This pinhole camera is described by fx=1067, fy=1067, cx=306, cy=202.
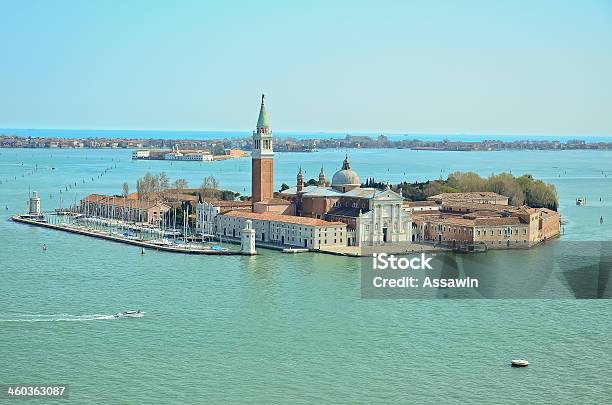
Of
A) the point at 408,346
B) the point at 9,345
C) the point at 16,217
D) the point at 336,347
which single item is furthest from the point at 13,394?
the point at 16,217

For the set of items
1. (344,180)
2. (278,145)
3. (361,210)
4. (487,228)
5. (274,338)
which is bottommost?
(278,145)

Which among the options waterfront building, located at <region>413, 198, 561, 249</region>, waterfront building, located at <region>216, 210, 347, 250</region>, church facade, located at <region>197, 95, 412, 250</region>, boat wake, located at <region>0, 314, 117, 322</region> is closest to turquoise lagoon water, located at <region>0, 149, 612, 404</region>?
boat wake, located at <region>0, 314, 117, 322</region>

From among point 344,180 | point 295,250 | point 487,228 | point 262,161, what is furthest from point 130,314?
point 262,161

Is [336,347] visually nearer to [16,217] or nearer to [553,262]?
[553,262]

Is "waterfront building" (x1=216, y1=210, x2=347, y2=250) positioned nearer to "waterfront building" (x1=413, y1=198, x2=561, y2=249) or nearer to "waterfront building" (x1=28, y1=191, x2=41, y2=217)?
"waterfront building" (x1=413, y1=198, x2=561, y2=249)

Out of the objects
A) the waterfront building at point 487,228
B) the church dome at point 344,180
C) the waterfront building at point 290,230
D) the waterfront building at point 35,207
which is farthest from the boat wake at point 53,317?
the waterfront building at point 35,207

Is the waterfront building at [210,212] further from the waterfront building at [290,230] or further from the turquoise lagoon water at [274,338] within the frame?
the turquoise lagoon water at [274,338]

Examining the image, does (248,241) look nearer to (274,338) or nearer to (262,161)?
(262,161)
